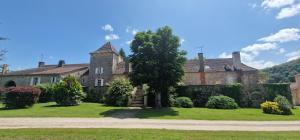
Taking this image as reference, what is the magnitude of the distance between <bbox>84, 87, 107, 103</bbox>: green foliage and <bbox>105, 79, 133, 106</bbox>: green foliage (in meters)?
3.35

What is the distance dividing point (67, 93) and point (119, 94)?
5.20 metres

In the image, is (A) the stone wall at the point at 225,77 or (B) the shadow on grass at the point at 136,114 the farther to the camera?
(A) the stone wall at the point at 225,77

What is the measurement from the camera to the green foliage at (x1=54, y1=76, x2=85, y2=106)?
22172mm

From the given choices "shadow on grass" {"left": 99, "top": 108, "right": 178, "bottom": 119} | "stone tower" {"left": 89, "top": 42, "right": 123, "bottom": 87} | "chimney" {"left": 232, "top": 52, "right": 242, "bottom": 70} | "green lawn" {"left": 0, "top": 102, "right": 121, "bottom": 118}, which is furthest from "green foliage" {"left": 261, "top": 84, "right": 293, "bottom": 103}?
"stone tower" {"left": 89, "top": 42, "right": 123, "bottom": 87}

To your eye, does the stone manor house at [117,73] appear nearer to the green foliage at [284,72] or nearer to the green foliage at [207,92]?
the green foliage at [207,92]

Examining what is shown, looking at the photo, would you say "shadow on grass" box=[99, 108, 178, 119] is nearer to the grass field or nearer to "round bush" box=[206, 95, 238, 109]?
the grass field

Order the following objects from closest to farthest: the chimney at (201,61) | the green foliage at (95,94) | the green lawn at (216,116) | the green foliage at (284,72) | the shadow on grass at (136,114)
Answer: the green lawn at (216,116), the shadow on grass at (136,114), the green foliage at (95,94), the chimney at (201,61), the green foliage at (284,72)

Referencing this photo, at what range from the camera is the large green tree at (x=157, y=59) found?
A: 19516 mm

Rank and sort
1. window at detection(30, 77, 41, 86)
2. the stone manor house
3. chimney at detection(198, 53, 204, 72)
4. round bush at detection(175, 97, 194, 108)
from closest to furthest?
round bush at detection(175, 97, 194, 108), the stone manor house, chimney at detection(198, 53, 204, 72), window at detection(30, 77, 41, 86)

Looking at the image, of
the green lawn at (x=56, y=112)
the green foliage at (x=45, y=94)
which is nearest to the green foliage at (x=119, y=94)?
the green lawn at (x=56, y=112)

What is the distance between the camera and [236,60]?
3547cm

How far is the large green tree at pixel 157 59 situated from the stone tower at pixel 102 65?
58.3ft

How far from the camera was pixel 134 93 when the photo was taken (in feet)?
81.4

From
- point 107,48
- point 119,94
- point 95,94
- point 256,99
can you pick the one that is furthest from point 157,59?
point 107,48
